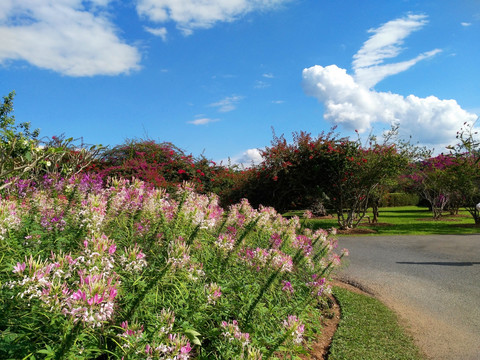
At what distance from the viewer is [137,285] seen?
262cm

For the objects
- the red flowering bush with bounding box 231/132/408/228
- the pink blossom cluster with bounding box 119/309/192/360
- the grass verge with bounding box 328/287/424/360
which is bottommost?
the grass verge with bounding box 328/287/424/360

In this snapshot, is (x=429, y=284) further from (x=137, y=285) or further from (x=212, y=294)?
(x=137, y=285)

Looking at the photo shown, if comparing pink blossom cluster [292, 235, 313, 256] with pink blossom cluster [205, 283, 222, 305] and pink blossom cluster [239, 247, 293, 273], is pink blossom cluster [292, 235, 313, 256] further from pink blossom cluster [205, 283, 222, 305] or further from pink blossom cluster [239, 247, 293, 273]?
pink blossom cluster [205, 283, 222, 305]

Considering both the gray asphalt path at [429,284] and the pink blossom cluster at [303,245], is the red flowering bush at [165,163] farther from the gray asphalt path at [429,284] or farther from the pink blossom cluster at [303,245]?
the pink blossom cluster at [303,245]

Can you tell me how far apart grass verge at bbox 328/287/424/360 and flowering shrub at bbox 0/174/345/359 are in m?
0.45

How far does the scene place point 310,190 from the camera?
15234 mm

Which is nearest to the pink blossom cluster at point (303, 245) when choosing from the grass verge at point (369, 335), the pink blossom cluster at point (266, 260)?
the grass verge at point (369, 335)

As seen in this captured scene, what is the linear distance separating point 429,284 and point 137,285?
22.3 ft

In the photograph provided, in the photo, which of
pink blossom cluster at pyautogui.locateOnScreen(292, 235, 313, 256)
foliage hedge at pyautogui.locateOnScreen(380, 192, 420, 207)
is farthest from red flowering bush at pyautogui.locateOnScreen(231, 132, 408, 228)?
foliage hedge at pyautogui.locateOnScreen(380, 192, 420, 207)

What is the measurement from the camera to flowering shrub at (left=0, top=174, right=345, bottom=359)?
1.90 m

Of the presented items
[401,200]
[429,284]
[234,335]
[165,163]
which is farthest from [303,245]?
[401,200]

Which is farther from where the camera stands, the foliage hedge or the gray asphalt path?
the foliage hedge

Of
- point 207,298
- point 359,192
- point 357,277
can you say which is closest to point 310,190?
point 359,192

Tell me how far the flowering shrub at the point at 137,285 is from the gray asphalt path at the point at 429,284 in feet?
5.63
